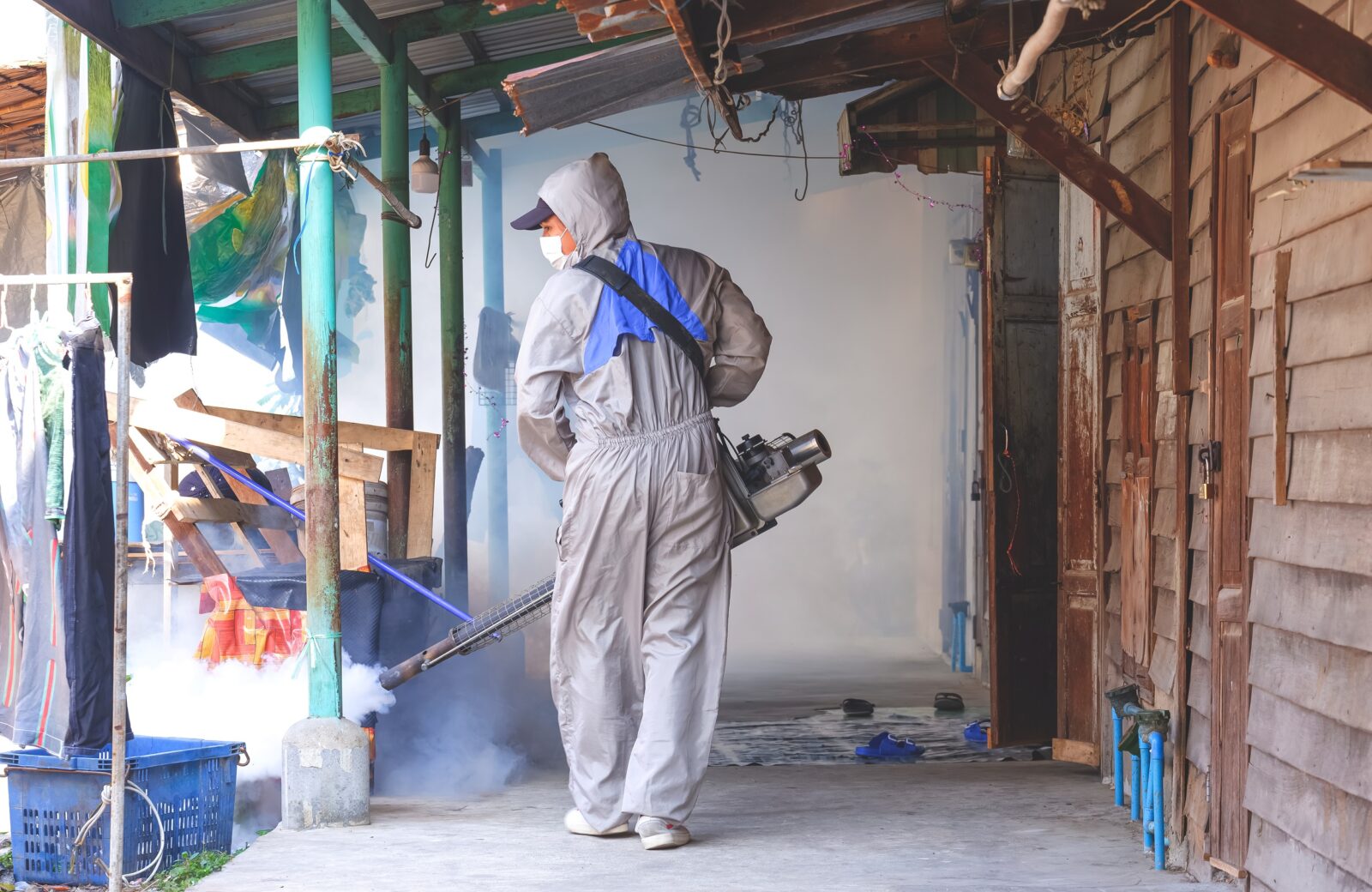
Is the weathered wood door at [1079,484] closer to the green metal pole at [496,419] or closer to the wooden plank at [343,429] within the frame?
the wooden plank at [343,429]

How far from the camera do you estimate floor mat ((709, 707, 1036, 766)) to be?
20.1 ft

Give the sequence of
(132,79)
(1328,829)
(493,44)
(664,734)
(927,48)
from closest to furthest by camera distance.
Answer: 1. (1328,829)
2. (664,734)
3. (927,48)
4. (132,79)
5. (493,44)

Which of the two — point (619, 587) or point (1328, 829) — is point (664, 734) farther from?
point (1328, 829)

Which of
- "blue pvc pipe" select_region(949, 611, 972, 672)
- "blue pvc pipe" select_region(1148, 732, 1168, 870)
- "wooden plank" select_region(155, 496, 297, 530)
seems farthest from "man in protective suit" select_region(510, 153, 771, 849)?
"blue pvc pipe" select_region(949, 611, 972, 672)

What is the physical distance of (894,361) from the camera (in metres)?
10.9

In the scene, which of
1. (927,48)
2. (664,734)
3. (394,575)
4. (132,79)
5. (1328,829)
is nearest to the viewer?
(1328,829)

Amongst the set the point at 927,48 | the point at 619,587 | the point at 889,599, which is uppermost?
the point at 927,48

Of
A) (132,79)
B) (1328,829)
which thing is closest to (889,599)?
(132,79)

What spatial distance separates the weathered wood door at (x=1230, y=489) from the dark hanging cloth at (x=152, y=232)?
14.8ft

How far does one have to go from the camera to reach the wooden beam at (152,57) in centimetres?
550

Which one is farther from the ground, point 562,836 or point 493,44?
point 493,44

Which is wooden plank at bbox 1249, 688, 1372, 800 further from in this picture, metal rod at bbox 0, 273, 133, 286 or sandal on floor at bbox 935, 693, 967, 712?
sandal on floor at bbox 935, 693, 967, 712

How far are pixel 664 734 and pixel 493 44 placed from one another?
17.6 ft

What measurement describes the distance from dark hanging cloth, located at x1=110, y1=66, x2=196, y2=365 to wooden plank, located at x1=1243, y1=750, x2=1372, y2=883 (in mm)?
4919
